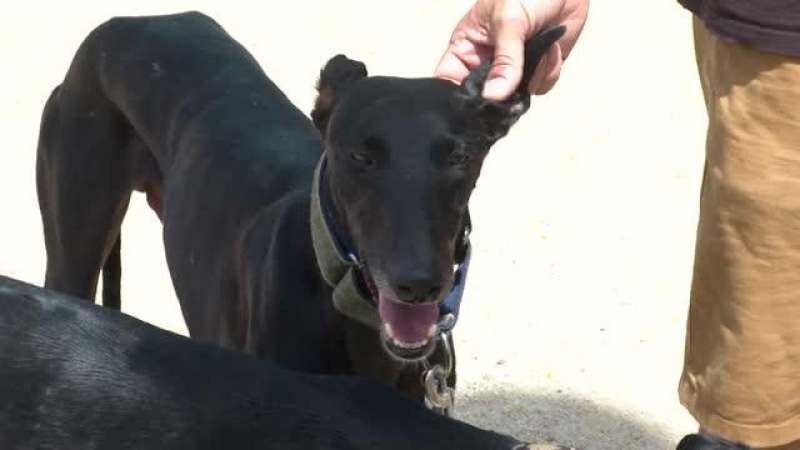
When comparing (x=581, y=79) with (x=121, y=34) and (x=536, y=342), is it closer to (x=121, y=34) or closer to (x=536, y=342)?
(x=536, y=342)

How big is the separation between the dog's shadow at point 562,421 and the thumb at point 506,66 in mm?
1537

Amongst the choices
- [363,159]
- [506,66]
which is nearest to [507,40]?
[506,66]

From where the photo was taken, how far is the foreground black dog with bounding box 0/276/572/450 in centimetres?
229

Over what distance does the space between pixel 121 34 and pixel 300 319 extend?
3.77 ft

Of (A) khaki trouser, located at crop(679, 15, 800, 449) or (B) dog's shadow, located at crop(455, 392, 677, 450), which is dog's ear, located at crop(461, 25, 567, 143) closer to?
(A) khaki trouser, located at crop(679, 15, 800, 449)

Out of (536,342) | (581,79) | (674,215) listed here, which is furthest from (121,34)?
(581,79)

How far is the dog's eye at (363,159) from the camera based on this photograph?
116 inches

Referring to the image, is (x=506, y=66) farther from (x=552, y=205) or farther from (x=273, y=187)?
(x=552, y=205)

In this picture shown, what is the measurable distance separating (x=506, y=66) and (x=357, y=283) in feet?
1.67

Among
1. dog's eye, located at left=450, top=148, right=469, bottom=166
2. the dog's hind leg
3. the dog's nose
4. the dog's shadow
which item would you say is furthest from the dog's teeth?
the dog's shadow

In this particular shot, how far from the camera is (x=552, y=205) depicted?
17.6 ft

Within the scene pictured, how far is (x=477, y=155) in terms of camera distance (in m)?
2.99

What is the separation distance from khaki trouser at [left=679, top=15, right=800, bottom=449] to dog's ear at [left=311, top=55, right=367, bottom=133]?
0.70 meters

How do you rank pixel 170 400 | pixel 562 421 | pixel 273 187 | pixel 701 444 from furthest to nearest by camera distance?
pixel 562 421 → pixel 273 187 → pixel 170 400 → pixel 701 444
